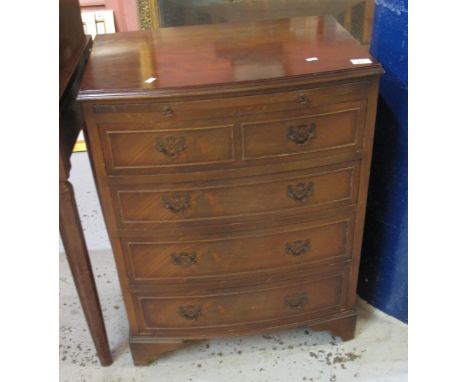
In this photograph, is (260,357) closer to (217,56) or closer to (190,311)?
(190,311)

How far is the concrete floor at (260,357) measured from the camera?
1.59m

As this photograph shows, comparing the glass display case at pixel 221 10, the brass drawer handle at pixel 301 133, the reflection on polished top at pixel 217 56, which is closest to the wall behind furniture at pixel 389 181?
the reflection on polished top at pixel 217 56

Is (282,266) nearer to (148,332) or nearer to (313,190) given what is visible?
(313,190)

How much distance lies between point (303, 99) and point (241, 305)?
2.16ft

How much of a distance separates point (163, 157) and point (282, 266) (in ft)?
1.63

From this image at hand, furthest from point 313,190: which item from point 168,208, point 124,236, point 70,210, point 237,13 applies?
point 237,13

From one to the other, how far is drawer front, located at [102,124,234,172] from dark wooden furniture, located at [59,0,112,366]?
131mm

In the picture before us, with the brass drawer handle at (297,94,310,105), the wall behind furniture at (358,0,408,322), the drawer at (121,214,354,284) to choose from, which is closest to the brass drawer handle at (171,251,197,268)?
the drawer at (121,214,354,284)

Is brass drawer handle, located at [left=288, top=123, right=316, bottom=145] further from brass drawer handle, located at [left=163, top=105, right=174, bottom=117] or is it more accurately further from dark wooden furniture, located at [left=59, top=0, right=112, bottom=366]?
dark wooden furniture, located at [left=59, top=0, right=112, bottom=366]

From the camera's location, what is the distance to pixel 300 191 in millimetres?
1348

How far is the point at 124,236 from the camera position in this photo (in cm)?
136

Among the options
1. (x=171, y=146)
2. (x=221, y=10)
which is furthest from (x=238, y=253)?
(x=221, y=10)

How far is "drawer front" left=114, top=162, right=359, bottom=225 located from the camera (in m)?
1.29

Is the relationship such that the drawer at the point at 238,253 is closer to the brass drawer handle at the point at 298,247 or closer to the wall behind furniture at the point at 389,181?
the brass drawer handle at the point at 298,247
